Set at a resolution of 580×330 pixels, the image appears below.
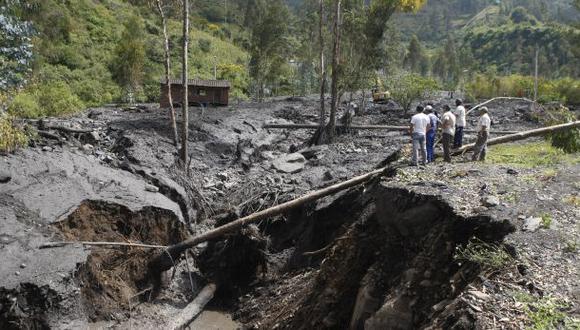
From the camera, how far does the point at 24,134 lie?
14570mm

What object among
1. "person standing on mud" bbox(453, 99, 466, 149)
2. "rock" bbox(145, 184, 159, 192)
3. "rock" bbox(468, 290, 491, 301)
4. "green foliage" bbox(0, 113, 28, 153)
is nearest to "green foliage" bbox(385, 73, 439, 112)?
"person standing on mud" bbox(453, 99, 466, 149)

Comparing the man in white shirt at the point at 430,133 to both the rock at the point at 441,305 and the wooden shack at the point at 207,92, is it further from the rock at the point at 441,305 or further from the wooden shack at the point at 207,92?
the wooden shack at the point at 207,92

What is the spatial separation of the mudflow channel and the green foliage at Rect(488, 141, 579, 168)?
12.7ft

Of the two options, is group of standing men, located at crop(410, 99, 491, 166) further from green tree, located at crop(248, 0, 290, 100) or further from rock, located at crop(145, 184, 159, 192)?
green tree, located at crop(248, 0, 290, 100)

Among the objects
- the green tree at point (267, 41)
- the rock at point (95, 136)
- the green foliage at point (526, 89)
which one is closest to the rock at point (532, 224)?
the rock at point (95, 136)

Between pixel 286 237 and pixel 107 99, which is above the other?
pixel 107 99

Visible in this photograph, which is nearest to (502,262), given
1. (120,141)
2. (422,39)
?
(120,141)

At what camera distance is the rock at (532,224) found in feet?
24.9

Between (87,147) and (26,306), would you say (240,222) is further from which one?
(87,147)

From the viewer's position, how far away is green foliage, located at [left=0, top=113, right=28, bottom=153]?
1360 cm

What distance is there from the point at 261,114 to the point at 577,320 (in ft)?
91.5

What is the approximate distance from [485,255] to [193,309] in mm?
7691

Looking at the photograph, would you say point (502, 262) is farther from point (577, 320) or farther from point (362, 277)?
point (362, 277)

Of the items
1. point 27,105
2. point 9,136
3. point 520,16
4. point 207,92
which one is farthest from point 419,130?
point 520,16
